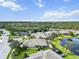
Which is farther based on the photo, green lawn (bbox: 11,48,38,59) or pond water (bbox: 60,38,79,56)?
pond water (bbox: 60,38,79,56)

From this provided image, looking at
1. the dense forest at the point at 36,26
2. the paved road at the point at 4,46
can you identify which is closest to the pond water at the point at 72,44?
the dense forest at the point at 36,26

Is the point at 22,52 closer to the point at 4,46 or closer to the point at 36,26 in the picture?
the point at 4,46

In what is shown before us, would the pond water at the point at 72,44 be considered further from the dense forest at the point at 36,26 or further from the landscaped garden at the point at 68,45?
the dense forest at the point at 36,26

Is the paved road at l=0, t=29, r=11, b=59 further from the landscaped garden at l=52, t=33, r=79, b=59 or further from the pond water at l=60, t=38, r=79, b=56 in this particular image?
the pond water at l=60, t=38, r=79, b=56

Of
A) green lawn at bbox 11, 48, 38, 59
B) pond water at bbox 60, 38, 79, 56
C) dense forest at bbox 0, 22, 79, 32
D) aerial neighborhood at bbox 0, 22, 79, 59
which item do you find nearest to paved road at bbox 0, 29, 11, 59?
aerial neighborhood at bbox 0, 22, 79, 59

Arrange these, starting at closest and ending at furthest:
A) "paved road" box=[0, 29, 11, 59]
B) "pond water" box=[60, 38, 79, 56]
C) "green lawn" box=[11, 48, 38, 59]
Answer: "green lawn" box=[11, 48, 38, 59], "pond water" box=[60, 38, 79, 56], "paved road" box=[0, 29, 11, 59]

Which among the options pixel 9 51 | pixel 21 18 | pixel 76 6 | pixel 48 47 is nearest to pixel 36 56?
pixel 48 47

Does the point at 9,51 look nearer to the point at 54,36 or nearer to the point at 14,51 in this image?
the point at 14,51
